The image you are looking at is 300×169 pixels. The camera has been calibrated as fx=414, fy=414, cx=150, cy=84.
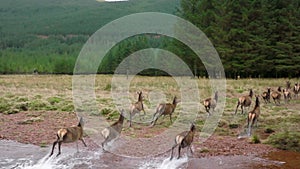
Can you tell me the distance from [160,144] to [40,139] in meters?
4.02

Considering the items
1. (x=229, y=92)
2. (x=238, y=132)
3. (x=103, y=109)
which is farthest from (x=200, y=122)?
(x=229, y=92)

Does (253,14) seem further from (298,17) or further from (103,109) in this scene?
(103,109)

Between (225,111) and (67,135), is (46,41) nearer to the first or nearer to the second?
(225,111)

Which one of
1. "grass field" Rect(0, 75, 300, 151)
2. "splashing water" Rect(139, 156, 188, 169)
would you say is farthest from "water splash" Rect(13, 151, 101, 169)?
"grass field" Rect(0, 75, 300, 151)

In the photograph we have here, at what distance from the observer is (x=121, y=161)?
1108 centimetres

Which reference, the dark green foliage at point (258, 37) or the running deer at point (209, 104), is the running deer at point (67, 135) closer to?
the running deer at point (209, 104)

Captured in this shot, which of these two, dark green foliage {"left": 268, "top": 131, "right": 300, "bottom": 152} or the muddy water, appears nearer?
the muddy water

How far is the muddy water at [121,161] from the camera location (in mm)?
10477

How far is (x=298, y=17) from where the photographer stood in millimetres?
38438

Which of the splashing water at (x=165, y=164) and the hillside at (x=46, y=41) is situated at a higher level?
the hillside at (x=46, y=41)

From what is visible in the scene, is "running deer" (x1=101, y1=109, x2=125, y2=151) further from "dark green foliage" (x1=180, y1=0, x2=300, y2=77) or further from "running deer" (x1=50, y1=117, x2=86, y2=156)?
"dark green foliage" (x1=180, y1=0, x2=300, y2=77)

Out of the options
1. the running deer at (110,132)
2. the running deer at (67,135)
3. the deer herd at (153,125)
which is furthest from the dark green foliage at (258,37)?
the running deer at (67,135)

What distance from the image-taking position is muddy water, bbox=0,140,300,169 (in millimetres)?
10477

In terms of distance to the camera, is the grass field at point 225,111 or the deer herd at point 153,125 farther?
the grass field at point 225,111
